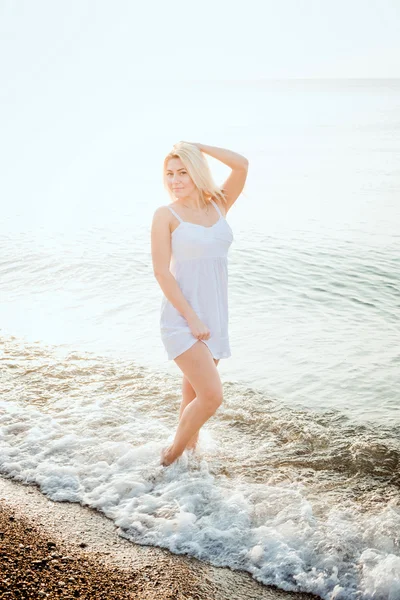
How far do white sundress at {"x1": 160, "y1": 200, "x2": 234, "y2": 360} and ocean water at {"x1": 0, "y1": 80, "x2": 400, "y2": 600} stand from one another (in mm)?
872

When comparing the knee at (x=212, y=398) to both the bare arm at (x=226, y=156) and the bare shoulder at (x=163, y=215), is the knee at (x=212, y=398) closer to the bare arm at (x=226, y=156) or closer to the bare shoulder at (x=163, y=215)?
the bare shoulder at (x=163, y=215)

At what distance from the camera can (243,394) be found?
5.73 m

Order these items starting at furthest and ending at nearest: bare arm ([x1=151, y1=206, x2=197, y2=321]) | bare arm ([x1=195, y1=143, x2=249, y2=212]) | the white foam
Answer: bare arm ([x1=195, y1=143, x2=249, y2=212]) < bare arm ([x1=151, y1=206, x2=197, y2=321]) < the white foam

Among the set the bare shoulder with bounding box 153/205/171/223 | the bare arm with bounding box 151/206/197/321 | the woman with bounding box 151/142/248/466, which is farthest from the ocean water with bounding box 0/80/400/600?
the bare shoulder with bounding box 153/205/171/223

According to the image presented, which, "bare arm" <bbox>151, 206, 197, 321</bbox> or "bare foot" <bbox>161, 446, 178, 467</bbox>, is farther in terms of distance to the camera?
"bare foot" <bbox>161, 446, 178, 467</bbox>

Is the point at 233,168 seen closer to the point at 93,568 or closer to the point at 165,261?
the point at 165,261

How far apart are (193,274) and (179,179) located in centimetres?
57

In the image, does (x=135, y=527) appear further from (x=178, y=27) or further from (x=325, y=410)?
(x=178, y=27)

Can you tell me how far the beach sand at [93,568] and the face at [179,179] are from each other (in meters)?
1.91

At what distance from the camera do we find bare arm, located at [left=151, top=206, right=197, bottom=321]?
12.5 feet

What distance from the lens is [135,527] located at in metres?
3.60

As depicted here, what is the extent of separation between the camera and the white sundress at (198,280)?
3865mm

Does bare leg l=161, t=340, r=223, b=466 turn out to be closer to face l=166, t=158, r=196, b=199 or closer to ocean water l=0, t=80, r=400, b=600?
ocean water l=0, t=80, r=400, b=600

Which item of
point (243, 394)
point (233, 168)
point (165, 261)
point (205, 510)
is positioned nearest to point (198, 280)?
point (165, 261)
